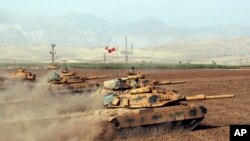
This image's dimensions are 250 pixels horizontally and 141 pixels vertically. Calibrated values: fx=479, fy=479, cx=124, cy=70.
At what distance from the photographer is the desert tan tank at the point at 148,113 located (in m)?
19.0

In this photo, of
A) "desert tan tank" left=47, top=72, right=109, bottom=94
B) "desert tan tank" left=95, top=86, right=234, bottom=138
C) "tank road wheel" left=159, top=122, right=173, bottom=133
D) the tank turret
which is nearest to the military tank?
"desert tan tank" left=47, top=72, right=109, bottom=94

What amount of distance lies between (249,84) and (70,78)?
18761 millimetres

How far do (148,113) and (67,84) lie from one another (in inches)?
575

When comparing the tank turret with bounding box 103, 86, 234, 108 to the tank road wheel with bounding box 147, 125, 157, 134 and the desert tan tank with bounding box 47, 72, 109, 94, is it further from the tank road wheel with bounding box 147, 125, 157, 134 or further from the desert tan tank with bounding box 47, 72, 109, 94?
Result: the desert tan tank with bounding box 47, 72, 109, 94

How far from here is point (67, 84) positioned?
33.1 m

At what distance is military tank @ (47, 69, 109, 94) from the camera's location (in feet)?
106

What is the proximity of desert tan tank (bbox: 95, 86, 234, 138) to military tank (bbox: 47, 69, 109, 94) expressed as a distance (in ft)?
38.6

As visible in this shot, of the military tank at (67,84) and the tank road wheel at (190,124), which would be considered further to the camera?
the military tank at (67,84)

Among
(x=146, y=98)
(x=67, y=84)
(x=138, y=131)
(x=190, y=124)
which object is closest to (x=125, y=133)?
(x=138, y=131)

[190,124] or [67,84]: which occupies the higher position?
[67,84]

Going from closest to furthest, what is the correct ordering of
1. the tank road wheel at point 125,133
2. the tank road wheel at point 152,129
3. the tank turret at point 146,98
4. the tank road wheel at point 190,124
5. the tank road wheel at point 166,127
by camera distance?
1. the tank road wheel at point 125,133
2. the tank road wheel at point 152,129
3. the tank road wheel at point 166,127
4. the tank turret at point 146,98
5. the tank road wheel at point 190,124

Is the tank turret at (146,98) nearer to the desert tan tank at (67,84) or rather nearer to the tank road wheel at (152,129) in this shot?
the tank road wheel at (152,129)

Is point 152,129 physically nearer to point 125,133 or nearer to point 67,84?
point 125,133

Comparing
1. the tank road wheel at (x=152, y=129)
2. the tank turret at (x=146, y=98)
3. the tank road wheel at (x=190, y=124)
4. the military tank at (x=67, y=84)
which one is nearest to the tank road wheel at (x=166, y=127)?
the tank road wheel at (x=152, y=129)
